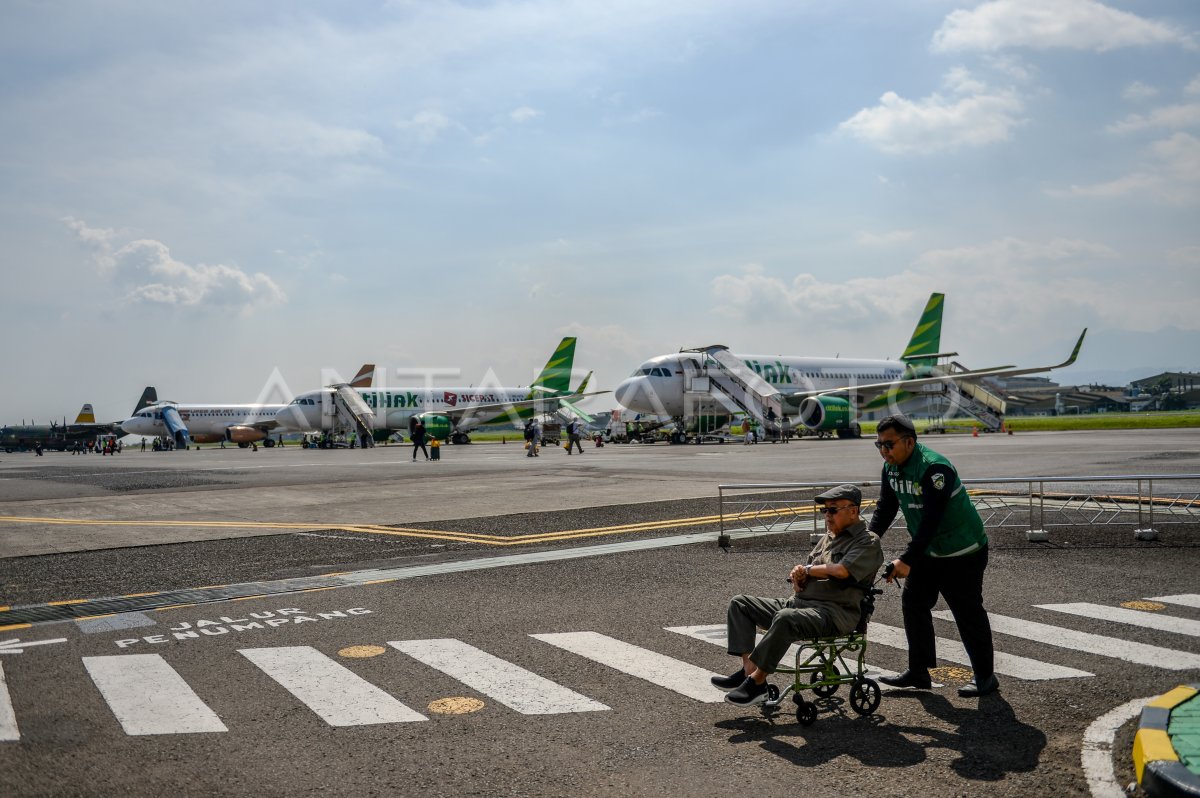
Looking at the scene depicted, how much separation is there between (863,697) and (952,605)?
1108 millimetres

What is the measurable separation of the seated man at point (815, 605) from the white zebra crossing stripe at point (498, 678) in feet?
3.19

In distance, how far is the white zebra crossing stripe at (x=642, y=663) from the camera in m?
6.35

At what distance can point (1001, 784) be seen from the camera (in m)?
4.62

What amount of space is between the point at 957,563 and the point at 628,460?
2789 centimetres

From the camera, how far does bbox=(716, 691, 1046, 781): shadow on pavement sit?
16.4ft

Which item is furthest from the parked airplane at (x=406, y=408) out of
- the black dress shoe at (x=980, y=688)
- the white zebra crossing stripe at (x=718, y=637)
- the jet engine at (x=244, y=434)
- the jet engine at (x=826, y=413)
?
the black dress shoe at (x=980, y=688)

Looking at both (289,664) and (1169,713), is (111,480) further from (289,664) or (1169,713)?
(1169,713)

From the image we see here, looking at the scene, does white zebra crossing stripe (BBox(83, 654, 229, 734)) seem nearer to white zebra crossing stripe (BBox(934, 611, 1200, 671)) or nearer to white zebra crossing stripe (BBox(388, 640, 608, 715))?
white zebra crossing stripe (BBox(388, 640, 608, 715))

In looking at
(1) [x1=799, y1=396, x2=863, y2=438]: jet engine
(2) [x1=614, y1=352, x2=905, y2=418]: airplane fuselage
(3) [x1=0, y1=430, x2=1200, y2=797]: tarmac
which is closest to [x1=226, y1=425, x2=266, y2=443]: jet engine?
(2) [x1=614, y1=352, x2=905, y2=418]: airplane fuselage

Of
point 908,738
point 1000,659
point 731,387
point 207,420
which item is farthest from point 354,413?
point 908,738

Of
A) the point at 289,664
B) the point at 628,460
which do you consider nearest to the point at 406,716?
the point at 289,664

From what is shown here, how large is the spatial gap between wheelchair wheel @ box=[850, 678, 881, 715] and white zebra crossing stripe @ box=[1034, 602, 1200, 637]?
3.53m

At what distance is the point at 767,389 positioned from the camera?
5131 cm

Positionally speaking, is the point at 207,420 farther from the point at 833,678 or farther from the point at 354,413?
the point at 833,678
